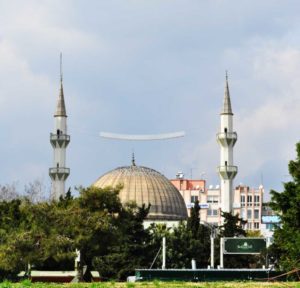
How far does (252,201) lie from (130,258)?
A: 9163 cm

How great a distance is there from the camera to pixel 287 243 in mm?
35969

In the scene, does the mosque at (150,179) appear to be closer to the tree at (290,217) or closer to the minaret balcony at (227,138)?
the minaret balcony at (227,138)

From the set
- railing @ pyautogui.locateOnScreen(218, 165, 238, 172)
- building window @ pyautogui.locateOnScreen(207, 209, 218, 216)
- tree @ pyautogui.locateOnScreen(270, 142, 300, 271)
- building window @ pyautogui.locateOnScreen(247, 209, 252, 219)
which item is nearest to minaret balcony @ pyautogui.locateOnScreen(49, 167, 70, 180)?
railing @ pyautogui.locateOnScreen(218, 165, 238, 172)

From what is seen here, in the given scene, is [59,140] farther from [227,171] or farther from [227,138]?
[227,171]

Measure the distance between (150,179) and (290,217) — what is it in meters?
56.7

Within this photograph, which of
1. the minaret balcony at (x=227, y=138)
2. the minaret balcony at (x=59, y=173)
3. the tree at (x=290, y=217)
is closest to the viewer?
the tree at (x=290, y=217)

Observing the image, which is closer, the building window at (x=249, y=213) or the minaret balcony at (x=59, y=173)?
the minaret balcony at (x=59, y=173)

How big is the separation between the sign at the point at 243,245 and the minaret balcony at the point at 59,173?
113ft

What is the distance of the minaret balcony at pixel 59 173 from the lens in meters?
86.0

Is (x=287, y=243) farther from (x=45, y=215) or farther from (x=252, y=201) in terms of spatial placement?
(x=252, y=201)

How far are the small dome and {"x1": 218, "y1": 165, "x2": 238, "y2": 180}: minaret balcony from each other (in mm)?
6754

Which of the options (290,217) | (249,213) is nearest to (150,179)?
(249,213)

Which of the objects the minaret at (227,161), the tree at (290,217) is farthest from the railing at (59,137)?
the tree at (290,217)

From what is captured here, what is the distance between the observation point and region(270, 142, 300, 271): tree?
35.4 m
